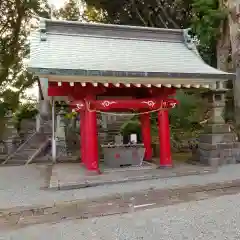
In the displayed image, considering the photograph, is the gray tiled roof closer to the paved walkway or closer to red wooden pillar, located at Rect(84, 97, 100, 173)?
red wooden pillar, located at Rect(84, 97, 100, 173)

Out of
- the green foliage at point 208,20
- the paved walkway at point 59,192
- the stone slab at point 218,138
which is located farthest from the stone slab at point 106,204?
the green foliage at point 208,20

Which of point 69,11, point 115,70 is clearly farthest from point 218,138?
point 69,11

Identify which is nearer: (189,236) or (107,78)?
(189,236)

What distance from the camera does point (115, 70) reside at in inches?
308

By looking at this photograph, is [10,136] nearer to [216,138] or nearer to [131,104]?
[131,104]

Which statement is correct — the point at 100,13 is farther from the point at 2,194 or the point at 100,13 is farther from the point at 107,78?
the point at 2,194

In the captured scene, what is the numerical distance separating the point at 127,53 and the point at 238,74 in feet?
21.4

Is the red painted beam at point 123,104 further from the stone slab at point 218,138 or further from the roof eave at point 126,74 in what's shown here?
the stone slab at point 218,138

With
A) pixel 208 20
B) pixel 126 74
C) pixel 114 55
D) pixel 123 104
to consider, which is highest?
pixel 208 20

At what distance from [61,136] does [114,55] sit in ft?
24.0

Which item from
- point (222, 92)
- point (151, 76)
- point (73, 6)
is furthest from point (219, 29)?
point (73, 6)

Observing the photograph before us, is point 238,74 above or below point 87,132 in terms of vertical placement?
above

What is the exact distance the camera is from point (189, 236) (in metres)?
4.01

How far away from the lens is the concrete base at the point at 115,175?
7.61m
